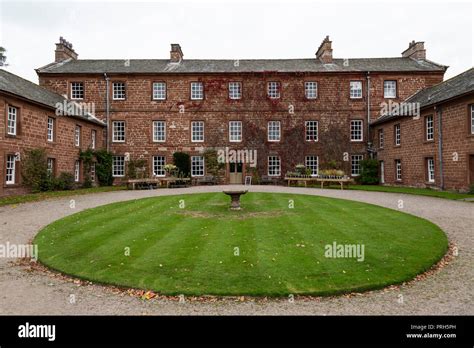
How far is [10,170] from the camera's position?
17828mm

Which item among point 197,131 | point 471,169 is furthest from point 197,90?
point 471,169

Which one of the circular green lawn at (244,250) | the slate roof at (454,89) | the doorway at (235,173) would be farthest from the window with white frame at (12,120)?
the slate roof at (454,89)

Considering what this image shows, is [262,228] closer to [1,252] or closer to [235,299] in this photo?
[235,299]

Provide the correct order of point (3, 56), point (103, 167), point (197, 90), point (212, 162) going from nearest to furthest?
point (103, 167) → point (212, 162) → point (197, 90) → point (3, 56)

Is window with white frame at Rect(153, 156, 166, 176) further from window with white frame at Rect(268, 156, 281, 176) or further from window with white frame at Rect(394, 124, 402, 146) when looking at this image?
window with white frame at Rect(394, 124, 402, 146)

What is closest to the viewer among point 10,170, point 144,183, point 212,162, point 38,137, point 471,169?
point 471,169

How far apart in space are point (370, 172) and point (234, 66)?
15394 millimetres

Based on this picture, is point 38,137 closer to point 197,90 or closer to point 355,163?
point 197,90

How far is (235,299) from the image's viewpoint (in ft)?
16.0

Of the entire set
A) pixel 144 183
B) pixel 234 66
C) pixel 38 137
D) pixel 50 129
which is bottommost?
pixel 144 183

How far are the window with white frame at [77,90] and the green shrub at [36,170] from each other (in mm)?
9953

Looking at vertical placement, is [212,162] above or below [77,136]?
below
